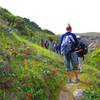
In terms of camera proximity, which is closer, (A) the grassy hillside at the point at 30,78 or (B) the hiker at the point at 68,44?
(A) the grassy hillside at the point at 30,78

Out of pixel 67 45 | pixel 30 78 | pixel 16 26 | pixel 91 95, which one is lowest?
pixel 91 95

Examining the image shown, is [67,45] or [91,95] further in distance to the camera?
[67,45]

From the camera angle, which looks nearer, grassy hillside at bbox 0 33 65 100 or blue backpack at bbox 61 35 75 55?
grassy hillside at bbox 0 33 65 100

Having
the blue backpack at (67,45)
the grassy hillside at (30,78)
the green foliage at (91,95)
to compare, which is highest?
the blue backpack at (67,45)

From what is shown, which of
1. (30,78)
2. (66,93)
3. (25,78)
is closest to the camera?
(25,78)

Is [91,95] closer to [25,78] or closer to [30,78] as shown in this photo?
[30,78]

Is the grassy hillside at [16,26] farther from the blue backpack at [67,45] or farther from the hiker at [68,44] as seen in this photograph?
the blue backpack at [67,45]

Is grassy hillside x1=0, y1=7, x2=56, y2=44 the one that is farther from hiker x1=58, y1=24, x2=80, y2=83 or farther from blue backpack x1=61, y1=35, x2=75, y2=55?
blue backpack x1=61, y1=35, x2=75, y2=55

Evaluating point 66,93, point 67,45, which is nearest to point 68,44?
point 67,45

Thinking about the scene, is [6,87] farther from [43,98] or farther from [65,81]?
[65,81]

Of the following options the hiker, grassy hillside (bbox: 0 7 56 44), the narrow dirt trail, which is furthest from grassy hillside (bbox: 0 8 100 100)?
grassy hillside (bbox: 0 7 56 44)

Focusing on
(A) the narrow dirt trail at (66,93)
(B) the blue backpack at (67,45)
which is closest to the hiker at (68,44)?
(B) the blue backpack at (67,45)

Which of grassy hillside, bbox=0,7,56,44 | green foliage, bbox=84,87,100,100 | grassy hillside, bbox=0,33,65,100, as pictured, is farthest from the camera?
grassy hillside, bbox=0,7,56,44

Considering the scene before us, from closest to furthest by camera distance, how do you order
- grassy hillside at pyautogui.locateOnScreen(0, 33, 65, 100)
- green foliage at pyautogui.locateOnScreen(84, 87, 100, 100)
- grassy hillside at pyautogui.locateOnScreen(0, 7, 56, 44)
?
grassy hillside at pyautogui.locateOnScreen(0, 33, 65, 100) → green foliage at pyautogui.locateOnScreen(84, 87, 100, 100) → grassy hillside at pyautogui.locateOnScreen(0, 7, 56, 44)
